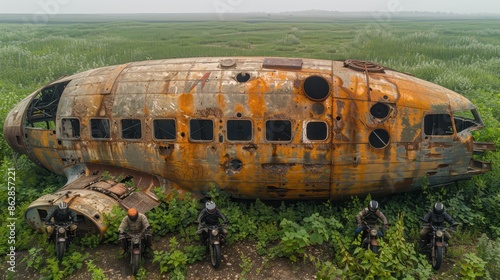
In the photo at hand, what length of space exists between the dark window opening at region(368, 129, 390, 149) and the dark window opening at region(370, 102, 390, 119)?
46 centimetres

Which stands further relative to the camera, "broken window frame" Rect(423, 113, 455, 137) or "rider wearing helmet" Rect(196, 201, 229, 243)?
"broken window frame" Rect(423, 113, 455, 137)

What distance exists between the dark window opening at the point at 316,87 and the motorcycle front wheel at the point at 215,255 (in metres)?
4.71

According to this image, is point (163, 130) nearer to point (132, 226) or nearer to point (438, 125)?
point (132, 226)

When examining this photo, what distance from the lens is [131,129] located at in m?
10.5

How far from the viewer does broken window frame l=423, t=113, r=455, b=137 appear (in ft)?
33.2

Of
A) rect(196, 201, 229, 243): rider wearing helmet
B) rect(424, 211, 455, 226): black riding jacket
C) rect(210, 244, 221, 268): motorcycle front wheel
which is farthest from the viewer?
rect(196, 201, 229, 243): rider wearing helmet

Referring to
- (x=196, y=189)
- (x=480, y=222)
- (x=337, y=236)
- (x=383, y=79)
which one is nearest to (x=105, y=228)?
(x=196, y=189)

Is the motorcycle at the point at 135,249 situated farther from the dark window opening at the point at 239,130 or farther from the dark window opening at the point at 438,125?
the dark window opening at the point at 438,125

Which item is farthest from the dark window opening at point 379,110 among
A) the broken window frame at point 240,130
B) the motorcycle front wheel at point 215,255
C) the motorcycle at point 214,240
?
the motorcycle front wheel at point 215,255

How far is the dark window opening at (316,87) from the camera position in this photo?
9906mm

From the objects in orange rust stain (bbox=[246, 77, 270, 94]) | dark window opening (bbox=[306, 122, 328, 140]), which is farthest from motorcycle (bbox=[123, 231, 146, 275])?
dark window opening (bbox=[306, 122, 328, 140])

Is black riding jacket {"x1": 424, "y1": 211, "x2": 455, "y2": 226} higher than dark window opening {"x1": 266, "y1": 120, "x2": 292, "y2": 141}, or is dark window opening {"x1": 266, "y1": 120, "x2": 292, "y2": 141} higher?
dark window opening {"x1": 266, "y1": 120, "x2": 292, "y2": 141}

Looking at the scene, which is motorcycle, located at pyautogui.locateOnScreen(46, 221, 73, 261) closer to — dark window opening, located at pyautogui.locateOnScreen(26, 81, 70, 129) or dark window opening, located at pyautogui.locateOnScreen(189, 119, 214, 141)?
dark window opening, located at pyautogui.locateOnScreen(189, 119, 214, 141)

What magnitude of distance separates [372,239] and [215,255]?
3947mm
